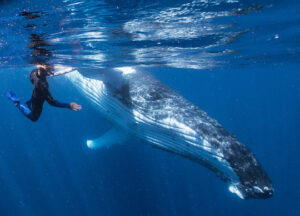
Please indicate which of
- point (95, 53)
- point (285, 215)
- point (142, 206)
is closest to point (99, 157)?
point (142, 206)

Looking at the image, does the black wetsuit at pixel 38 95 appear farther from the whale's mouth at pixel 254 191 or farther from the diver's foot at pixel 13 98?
the whale's mouth at pixel 254 191

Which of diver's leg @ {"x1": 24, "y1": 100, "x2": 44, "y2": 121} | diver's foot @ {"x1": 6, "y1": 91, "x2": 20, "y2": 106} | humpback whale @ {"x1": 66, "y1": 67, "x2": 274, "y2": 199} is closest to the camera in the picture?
humpback whale @ {"x1": 66, "y1": 67, "x2": 274, "y2": 199}

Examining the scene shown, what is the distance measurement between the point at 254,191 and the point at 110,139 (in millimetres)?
5448

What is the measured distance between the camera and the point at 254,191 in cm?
389

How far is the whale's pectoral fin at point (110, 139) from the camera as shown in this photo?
779cm

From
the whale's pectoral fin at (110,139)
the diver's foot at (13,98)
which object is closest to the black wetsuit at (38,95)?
the diver's foot at (13,98)

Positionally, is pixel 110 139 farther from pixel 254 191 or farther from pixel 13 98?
pixel 254 191

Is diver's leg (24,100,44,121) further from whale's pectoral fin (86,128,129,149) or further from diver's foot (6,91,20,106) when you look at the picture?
whale's pectoral fin (86,128,129,149)

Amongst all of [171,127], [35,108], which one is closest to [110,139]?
[35,108]

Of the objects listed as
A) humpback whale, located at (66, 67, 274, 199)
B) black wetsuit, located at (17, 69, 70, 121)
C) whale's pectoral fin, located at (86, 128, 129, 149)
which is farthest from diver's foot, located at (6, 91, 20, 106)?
whale's pectoral fin, located at (86, 128, 129, 149)

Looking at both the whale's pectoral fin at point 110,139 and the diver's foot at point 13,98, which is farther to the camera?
the diver's foot at point 13,98

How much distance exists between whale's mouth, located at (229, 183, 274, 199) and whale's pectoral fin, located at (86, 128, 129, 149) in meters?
4.25

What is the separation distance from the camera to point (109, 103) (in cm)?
750

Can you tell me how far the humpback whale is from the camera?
159 inches
